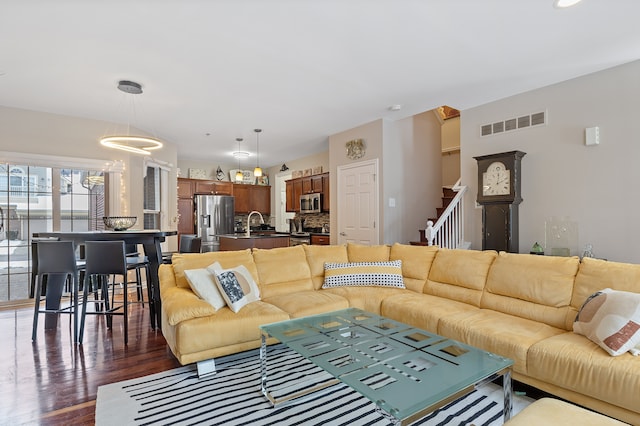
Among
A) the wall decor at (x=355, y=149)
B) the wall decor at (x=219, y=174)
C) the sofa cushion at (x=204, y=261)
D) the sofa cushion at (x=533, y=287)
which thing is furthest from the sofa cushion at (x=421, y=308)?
the wall decor at (x=219, y=174)

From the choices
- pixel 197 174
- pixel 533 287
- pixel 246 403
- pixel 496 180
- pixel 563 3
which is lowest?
pixel 246 403

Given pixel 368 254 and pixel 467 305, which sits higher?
pixel 368 254

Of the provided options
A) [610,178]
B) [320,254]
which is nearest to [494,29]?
[610,178]

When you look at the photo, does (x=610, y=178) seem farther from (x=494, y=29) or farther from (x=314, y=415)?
(x=314, y=415)

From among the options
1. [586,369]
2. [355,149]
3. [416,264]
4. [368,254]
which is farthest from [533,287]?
[355,149]

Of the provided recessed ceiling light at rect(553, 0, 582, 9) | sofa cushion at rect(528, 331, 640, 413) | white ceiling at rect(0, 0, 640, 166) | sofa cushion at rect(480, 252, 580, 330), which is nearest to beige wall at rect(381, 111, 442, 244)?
white ceiling at rect(0, 0, 640, 166)

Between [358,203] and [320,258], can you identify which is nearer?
[320,258]

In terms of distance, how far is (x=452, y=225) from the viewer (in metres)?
4.68

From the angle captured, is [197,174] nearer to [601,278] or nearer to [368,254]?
[368,254]

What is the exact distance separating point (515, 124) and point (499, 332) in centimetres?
310

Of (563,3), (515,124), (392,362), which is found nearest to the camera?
(392,362)

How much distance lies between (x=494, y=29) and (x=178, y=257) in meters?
3.43

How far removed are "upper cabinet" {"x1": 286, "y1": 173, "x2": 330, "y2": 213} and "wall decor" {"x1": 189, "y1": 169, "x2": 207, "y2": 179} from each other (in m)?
2.27

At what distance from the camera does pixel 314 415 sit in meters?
1.96
